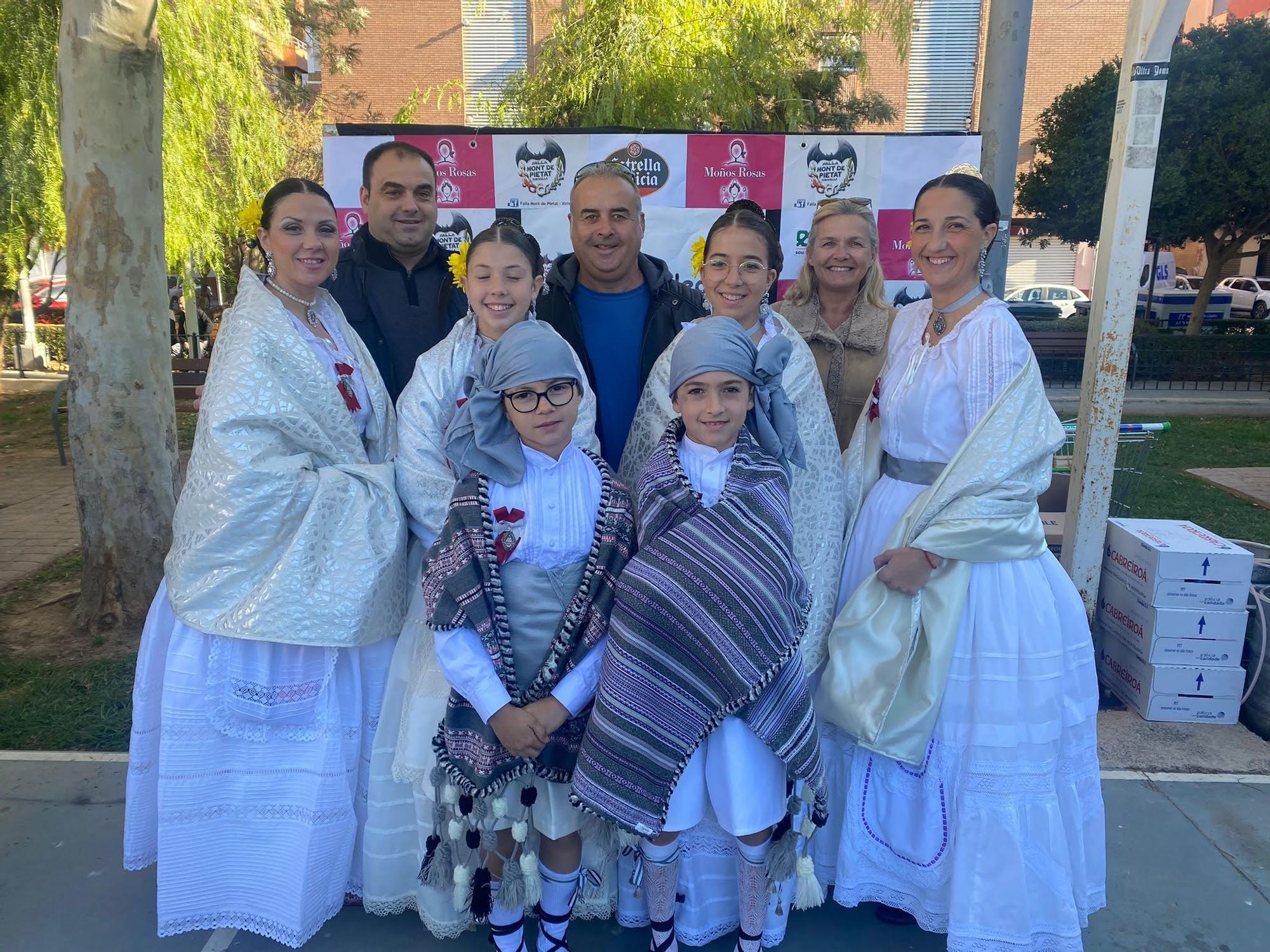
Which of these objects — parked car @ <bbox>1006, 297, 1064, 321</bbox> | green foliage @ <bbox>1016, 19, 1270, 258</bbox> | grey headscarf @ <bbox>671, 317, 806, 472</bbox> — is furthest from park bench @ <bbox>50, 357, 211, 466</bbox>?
parked car @ <bbox>1006, 297, 1064, 321</bbox>

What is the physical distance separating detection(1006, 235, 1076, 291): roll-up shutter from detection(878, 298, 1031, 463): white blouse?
95.7 feet

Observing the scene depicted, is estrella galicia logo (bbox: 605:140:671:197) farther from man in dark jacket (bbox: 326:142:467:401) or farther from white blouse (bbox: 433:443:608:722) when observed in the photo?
white blouse (bbox: 433:443:608:722)

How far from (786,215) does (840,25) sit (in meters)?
9.79

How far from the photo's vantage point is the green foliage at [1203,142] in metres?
13.7

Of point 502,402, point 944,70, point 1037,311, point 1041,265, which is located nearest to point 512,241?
point 502,402

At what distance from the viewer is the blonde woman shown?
10.1 feet

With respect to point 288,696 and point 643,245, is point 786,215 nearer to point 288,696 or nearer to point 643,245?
point 643,245

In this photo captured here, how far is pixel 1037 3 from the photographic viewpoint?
24.3 metres

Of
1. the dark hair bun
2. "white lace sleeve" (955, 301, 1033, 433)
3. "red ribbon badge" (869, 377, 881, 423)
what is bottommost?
"red ribbon badge" (869, 377, 881, 423)

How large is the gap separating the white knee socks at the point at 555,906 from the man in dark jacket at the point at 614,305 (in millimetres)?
1366

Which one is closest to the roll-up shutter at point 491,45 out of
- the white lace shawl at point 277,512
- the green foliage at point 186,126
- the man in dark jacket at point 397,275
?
the green foliage at point 186,126

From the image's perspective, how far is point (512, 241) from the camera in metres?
2.46

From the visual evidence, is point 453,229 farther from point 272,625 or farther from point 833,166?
point 272,625

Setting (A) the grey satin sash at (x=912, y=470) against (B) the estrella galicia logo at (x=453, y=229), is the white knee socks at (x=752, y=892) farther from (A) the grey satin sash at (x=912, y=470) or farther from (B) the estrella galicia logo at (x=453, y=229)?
(B) the estrella galicia logo at (x=453, y=229)
